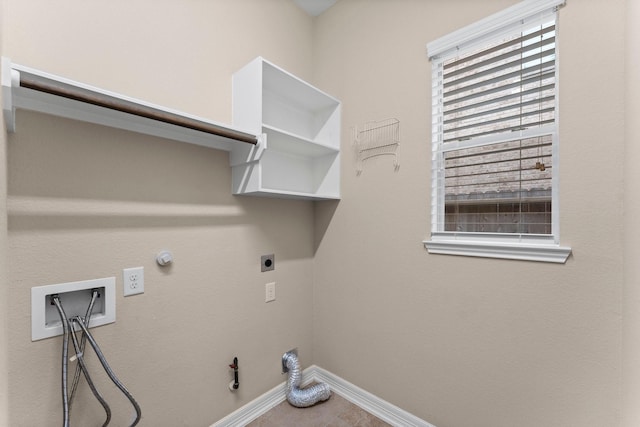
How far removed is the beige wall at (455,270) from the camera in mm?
1071

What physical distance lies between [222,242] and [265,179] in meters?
0.47

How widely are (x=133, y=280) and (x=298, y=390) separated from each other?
4.03 feet

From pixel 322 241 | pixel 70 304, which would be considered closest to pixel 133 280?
pixel 70 304

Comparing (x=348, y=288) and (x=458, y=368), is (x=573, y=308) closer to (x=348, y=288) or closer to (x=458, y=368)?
(x=458, y=368)

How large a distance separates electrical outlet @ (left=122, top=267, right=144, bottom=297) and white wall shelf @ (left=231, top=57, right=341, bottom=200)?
602 mm

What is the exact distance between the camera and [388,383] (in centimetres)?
168

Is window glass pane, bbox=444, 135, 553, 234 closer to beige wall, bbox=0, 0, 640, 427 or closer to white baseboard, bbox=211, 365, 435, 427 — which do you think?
beige wall, bbox=0, 0, 640, 427

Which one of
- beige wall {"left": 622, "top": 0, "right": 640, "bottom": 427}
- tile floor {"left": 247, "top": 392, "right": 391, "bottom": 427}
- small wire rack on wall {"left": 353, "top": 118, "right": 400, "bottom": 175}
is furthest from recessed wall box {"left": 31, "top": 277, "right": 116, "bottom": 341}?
beige wall {"left": 622, "top": 0, "right": 640, "bottom": 427}

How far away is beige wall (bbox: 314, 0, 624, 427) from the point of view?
107cm

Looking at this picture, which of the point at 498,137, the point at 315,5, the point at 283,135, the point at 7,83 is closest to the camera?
the point at 7,83

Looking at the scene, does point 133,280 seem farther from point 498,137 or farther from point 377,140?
point 498,137

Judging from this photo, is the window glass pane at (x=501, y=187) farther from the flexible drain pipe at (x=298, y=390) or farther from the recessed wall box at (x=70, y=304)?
the recessed wall box at (x=70, y=304)

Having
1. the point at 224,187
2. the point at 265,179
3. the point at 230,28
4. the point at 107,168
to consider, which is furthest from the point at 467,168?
the point at 107,168

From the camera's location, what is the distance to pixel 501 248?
1279 millimetres
